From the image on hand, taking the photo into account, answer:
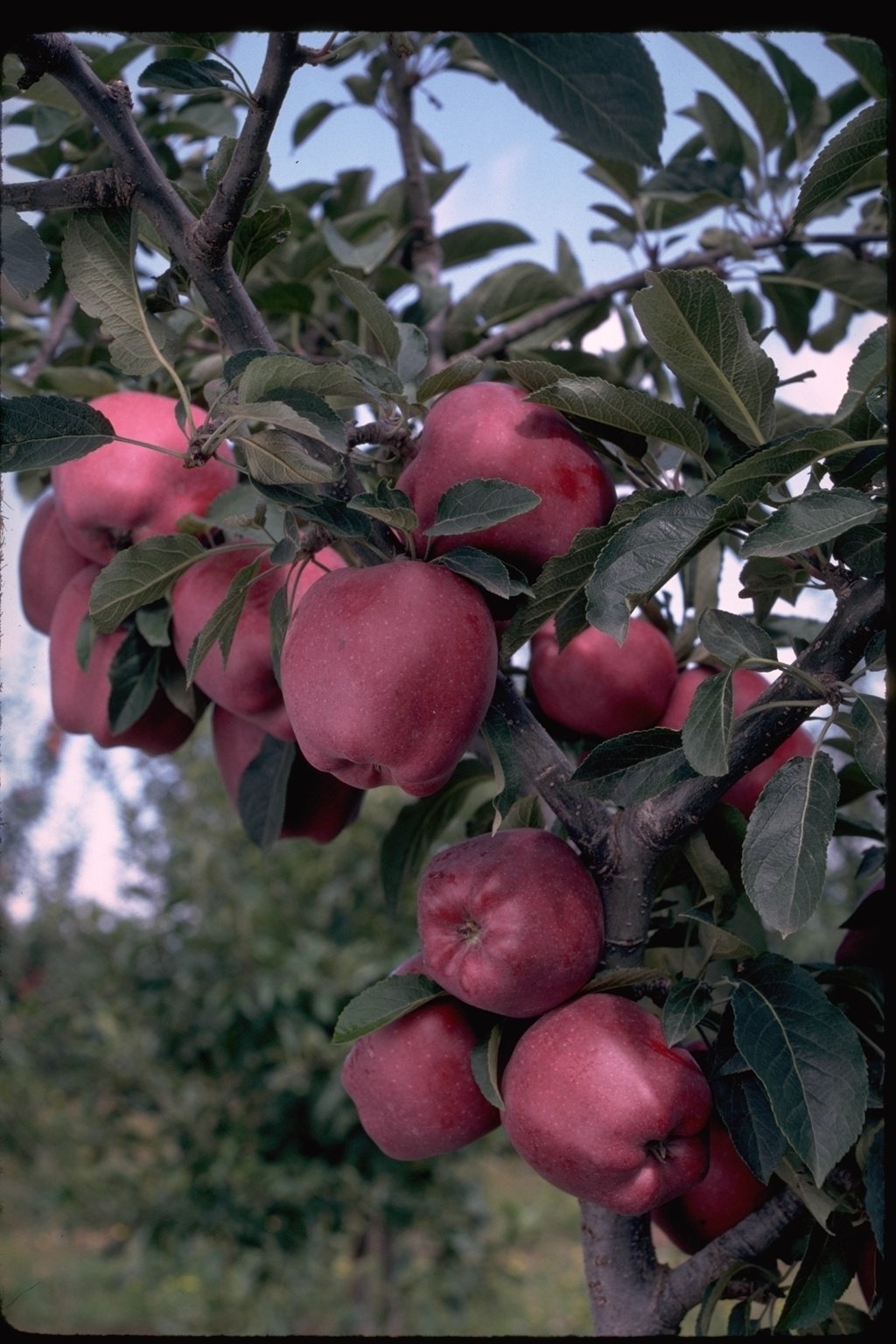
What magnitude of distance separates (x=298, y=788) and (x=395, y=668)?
30 cm

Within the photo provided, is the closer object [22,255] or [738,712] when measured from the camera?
[22,255]

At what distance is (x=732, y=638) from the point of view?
21.9 inches

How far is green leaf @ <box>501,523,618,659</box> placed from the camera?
559 millimetres

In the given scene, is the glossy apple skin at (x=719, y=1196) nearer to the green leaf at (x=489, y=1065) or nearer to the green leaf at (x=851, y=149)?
the green leaf at (x=489, y=1065)

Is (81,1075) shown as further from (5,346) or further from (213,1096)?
(5,346)

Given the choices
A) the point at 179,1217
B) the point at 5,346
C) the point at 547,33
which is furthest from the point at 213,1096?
the point at 547,33

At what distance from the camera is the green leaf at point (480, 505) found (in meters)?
0.53

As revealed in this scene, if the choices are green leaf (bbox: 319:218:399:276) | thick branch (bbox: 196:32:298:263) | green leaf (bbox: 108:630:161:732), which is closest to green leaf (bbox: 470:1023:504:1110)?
green leaf (bbox: 108:630:161:732)

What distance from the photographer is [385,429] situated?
0.64m

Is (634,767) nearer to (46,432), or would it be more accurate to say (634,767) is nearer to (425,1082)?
(425,1082)

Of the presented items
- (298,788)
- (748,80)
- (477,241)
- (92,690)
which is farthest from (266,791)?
(748,80)

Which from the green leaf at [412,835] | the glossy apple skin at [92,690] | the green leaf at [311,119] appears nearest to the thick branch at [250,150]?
the glossy apple skin at [92,690]

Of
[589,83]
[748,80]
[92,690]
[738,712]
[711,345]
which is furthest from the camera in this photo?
[748,80]

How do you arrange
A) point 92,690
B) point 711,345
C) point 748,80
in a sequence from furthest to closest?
point 748,80
point 92,690
point 711,345
